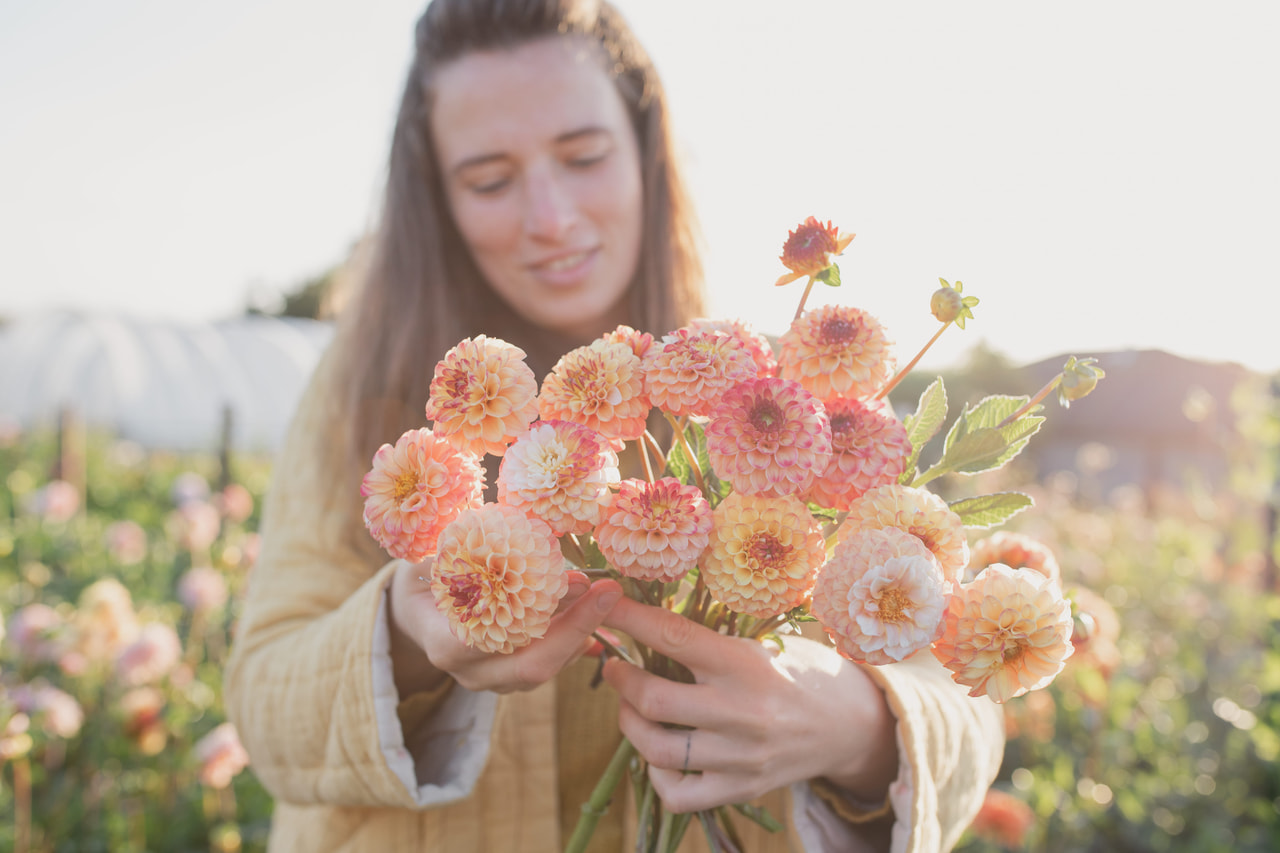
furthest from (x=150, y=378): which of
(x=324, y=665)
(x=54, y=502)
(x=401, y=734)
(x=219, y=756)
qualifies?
(x=401, y=734)

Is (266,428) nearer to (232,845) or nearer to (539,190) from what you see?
(232,845)

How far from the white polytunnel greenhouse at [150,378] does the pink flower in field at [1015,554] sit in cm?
939

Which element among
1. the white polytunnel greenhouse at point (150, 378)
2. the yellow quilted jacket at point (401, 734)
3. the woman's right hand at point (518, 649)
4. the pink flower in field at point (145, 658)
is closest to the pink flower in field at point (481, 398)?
the woman's right hand at point (518, 649)

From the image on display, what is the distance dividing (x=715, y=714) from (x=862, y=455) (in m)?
0.26

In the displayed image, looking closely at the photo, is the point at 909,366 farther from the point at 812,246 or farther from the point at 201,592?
the point at 201,592

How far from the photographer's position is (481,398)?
1.77 feet

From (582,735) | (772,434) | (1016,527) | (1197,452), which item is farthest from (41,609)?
(1197,452)

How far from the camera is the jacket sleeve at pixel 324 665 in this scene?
0.89 metres

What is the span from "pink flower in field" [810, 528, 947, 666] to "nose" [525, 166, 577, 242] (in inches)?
35.3

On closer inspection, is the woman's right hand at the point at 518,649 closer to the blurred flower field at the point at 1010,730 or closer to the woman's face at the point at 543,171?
the woman's face at the point at 543,171

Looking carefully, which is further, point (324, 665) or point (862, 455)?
point (324, 665)

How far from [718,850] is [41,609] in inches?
103

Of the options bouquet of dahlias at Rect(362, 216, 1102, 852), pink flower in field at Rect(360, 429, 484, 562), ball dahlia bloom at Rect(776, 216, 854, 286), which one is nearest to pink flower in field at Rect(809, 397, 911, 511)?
bouquet of dahlias at Rect(362, 216, 1102, 852)

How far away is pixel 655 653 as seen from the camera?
Result: 717mm
